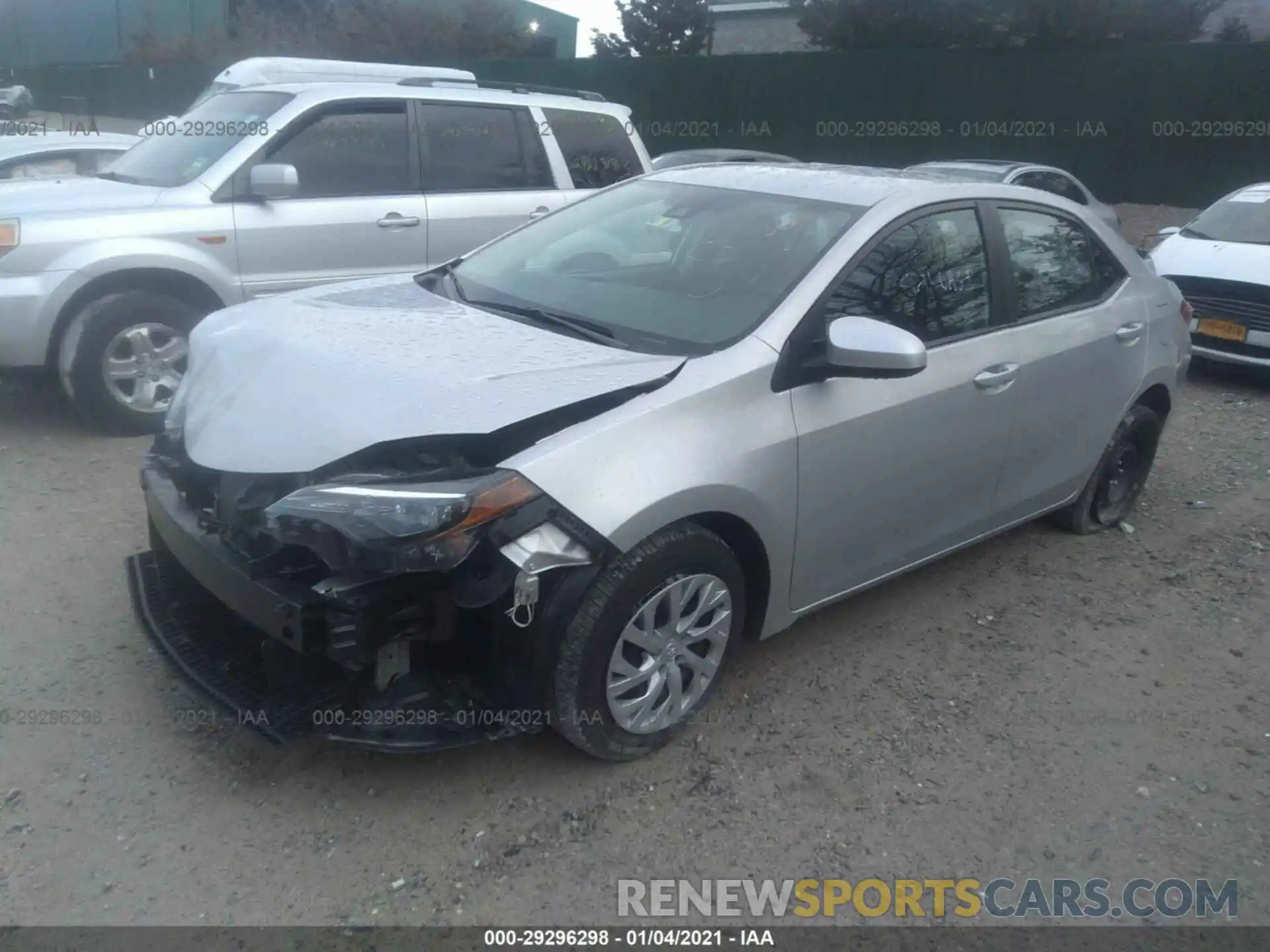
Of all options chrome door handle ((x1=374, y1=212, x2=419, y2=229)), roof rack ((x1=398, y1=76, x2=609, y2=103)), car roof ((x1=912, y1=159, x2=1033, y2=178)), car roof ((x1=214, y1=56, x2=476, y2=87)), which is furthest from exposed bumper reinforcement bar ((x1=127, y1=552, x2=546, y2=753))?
car roof ((x1=912, y1=159, x2=1033, y2=178))

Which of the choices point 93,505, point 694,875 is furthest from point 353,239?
point 694,875

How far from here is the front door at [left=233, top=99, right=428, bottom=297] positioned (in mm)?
5988

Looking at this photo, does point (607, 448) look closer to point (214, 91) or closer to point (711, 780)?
point (711, 780)

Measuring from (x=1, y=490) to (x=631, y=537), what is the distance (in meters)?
3.61

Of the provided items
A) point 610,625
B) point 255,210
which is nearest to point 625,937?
point 610,625

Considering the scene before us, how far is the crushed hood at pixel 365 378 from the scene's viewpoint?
9.58 feet

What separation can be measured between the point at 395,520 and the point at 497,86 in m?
5.01

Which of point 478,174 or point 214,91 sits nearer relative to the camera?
point 478,174

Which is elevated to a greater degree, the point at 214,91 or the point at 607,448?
the point at 214,91

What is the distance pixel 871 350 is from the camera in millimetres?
3260

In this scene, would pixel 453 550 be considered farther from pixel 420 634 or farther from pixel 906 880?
pixel 906 880

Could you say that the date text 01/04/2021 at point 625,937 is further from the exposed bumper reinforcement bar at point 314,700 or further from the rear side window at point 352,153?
the rear side window at point 352,153

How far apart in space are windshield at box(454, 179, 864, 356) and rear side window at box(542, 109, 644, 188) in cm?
268

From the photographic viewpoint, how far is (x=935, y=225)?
3947 mm
